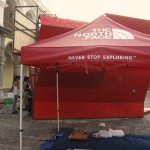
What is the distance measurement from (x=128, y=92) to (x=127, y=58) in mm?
6178

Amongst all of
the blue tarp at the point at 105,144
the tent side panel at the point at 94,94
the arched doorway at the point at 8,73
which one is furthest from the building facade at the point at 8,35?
the blue tarp at the point at 105,144

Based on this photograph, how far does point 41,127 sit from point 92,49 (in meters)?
4.81

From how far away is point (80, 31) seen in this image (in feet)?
21.2

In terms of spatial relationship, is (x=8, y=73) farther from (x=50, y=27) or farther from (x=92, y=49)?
(x=92, y=49)

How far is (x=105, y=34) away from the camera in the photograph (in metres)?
6.14

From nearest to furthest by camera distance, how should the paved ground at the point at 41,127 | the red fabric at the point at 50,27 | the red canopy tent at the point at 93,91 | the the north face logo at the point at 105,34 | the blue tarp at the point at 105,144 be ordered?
the blue tarp at the point at 105,144
the the north face logo at the point at 105,34
the paved ground at the point at 41,127
the red fabric at the point at 50,27
the red canopy tent at the point at 93,91

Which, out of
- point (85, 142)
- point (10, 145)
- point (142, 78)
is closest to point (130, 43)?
point (85, 142)

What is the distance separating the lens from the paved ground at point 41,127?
734cm

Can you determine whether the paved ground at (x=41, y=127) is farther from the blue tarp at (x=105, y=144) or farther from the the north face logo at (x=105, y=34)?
the the north face logo at (x=105, y=34)

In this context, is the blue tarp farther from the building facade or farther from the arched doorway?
the arched doorway

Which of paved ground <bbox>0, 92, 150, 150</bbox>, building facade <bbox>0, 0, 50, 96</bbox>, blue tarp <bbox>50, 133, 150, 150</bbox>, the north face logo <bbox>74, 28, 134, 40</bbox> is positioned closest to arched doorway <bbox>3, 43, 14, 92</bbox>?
building facade <bbox>0, 0, 50, 96</bbox>

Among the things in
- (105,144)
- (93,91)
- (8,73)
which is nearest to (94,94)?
(93,91)

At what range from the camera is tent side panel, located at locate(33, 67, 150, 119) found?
10570mm

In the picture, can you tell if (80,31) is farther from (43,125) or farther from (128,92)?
(128,92)
